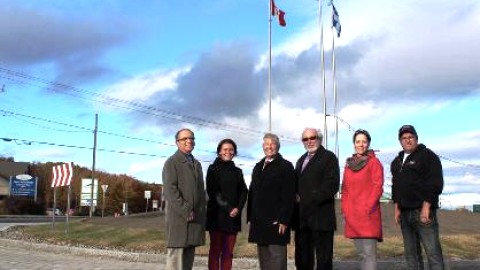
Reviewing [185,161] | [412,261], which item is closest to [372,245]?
[412,261]

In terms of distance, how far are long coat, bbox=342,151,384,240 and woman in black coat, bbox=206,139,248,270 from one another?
57.8 inches

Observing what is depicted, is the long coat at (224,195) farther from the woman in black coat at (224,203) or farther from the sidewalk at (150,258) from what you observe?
the sidewalk at (150,258)

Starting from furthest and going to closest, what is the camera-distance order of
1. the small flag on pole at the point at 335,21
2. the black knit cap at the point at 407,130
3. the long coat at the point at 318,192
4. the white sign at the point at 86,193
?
the small flag on pole at the point at 335,21 → the white sign at the point at 86,193 → the black knit cap at the point at 407,130 → the long coat at the point at 318,192

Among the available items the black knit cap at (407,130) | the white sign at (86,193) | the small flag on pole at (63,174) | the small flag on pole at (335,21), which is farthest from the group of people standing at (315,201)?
the small flag on pole at (335,21)

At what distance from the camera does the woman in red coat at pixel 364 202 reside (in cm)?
674

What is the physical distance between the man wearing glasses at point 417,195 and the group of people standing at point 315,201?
0.01 metres

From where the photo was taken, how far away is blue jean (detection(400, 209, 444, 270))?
6.94m

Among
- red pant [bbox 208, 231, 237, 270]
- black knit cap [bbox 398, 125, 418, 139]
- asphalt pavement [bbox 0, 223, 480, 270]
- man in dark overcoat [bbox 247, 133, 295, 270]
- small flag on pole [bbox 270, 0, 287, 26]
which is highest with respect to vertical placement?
small flag on pole [bbox 270, 0, 287, 26]

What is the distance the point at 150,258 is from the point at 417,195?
270 inches

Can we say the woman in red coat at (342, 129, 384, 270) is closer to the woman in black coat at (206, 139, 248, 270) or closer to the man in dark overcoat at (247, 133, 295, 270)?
the man in dark overcoat at (247, 133, 295, 270)

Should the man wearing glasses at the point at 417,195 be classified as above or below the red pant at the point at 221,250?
above

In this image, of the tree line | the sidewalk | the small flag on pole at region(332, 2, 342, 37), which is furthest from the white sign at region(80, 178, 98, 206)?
the tree line

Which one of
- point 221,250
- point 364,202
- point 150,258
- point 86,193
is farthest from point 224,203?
point 86,193

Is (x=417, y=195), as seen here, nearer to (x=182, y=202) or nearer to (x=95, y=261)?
(x=182, y=202)
